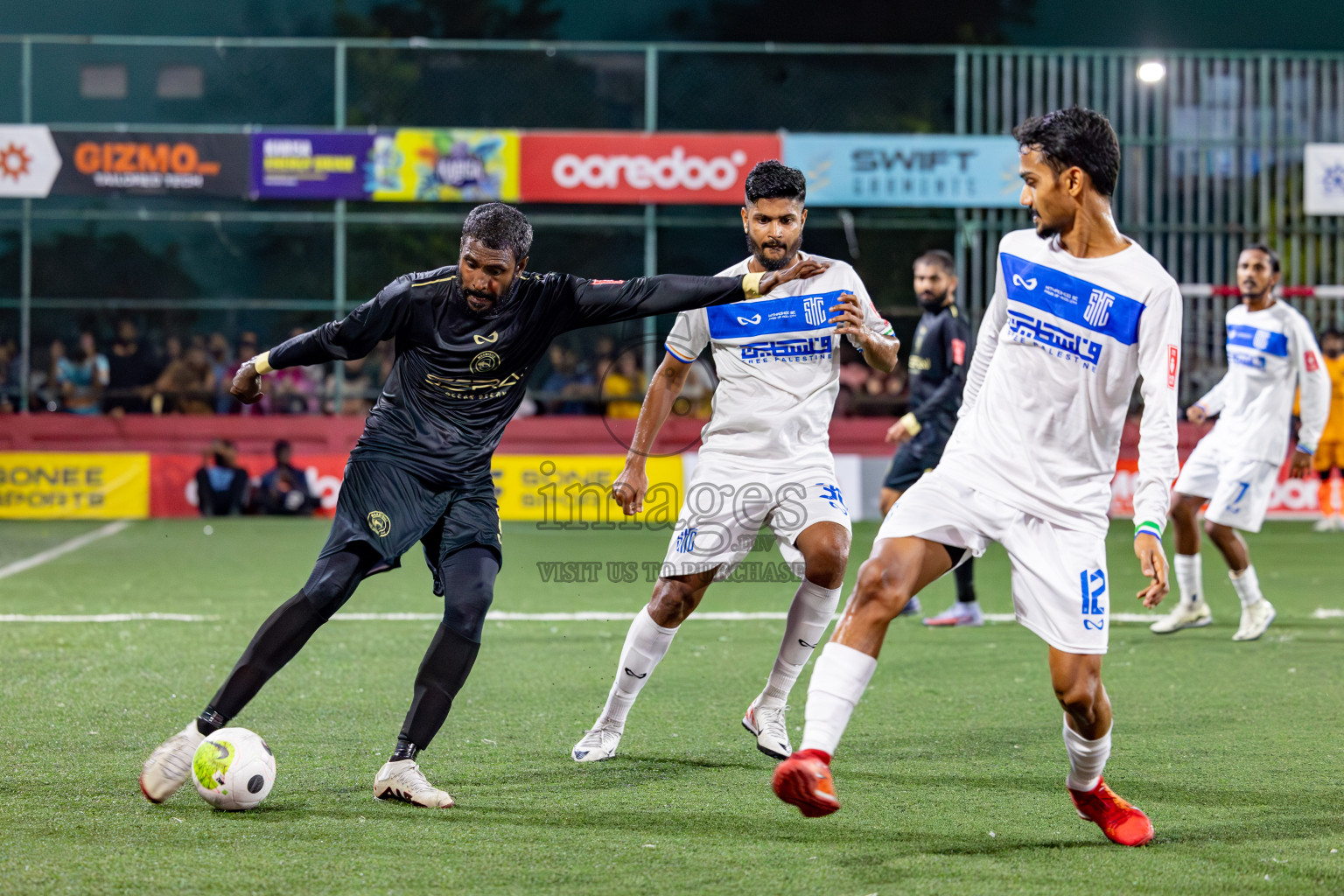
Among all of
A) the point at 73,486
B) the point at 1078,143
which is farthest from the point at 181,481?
the point at 1078,143

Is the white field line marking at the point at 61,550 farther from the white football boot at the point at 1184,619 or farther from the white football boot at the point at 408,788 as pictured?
the white football boot at the point at 1184,619

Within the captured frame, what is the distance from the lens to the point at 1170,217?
18625 mm

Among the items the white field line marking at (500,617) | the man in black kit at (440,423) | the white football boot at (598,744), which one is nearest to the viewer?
the man in black kit at (440,423)

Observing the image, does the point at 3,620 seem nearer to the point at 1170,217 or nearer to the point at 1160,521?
the point at 1160,521

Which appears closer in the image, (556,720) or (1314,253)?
(556,720)

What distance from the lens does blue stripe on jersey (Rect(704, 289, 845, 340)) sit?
17.6ft

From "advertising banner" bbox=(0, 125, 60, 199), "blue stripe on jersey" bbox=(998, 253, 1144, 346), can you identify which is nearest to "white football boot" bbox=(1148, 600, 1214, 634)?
"blue stripe on jersey" bbox=(998, 253, 1144, 346)

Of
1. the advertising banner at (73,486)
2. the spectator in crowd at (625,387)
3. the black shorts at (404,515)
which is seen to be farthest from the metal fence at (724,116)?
the black shorts at (404,515)

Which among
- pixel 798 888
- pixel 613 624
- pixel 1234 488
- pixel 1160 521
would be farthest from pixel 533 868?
pixel 1234 488

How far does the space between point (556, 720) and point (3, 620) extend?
4600mm

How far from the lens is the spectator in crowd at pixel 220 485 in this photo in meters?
16.7

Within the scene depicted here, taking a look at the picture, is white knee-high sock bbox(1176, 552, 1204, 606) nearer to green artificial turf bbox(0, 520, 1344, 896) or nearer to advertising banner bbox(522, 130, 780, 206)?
green artificial turf bbox(0, 520, 1344, 896)

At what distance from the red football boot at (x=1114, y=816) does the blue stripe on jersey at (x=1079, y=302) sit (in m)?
1.36

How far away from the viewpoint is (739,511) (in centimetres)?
526
